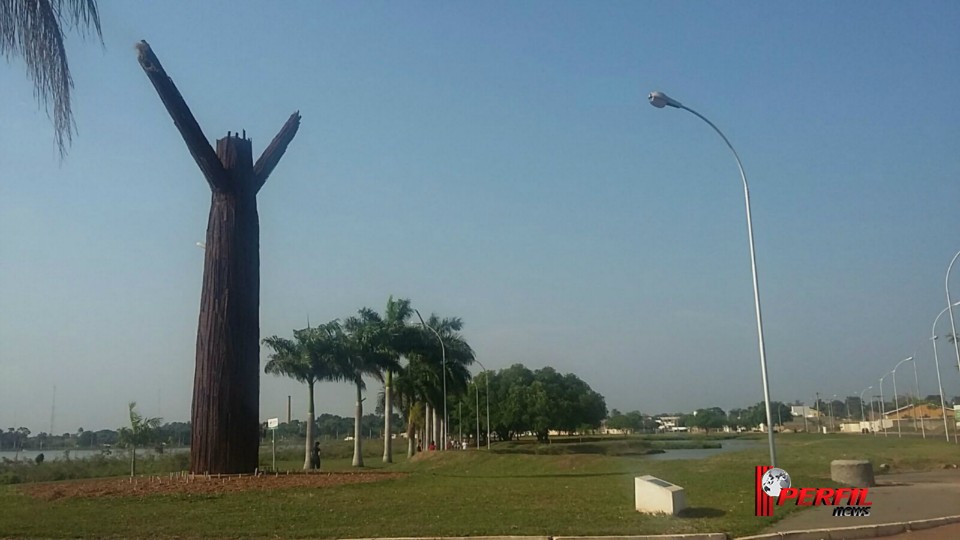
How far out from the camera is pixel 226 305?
2341 centimetres

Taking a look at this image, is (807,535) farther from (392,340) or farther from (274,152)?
(392,340)

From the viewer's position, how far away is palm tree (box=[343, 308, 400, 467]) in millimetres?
45188

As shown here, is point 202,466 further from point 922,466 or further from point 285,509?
point 922,466

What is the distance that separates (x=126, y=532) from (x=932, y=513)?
13.6 meters

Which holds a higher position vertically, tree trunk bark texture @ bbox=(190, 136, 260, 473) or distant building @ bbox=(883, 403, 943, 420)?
tree trunk bark texture @ bbox=(190, 136, 260, 473)

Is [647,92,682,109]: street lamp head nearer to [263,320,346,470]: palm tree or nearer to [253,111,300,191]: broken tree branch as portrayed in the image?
[253,111,300,191]: broken tree branch

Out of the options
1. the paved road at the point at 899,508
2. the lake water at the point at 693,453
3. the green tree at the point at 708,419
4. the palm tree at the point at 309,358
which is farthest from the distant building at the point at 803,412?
the paved road at the point at 899,508

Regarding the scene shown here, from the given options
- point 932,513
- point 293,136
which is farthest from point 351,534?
point 293,136

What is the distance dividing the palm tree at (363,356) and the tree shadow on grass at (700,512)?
1227 inches

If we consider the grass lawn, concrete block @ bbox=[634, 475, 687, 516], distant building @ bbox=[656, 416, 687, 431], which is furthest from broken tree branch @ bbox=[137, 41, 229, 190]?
distant building @ bbox=[656, 416, 687, 431]

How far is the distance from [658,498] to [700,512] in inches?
31.3

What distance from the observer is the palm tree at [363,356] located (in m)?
45.2

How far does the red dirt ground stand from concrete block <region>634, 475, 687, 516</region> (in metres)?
9.37

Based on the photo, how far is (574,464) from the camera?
3045 cm
